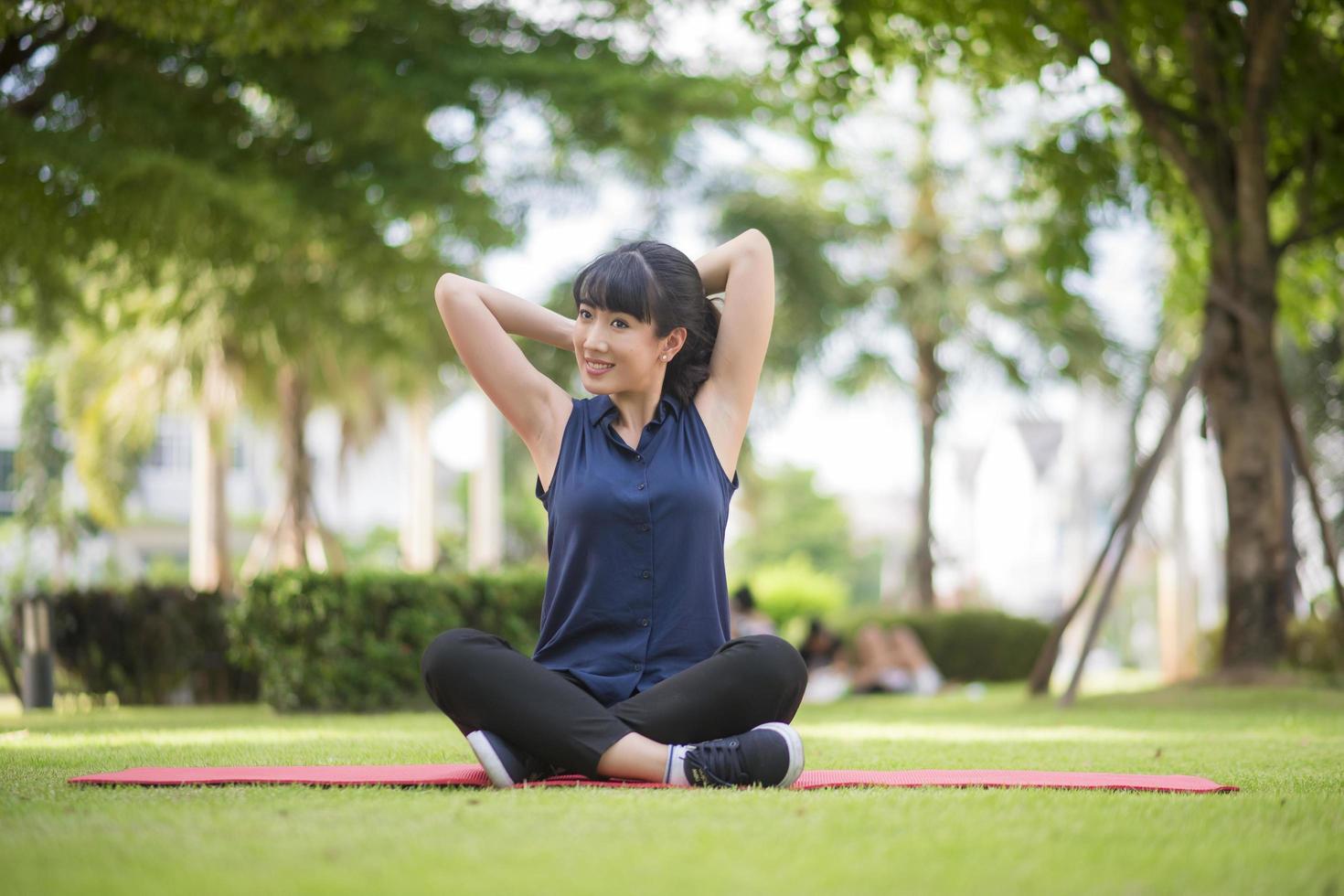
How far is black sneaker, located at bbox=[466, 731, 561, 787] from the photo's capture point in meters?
4.11

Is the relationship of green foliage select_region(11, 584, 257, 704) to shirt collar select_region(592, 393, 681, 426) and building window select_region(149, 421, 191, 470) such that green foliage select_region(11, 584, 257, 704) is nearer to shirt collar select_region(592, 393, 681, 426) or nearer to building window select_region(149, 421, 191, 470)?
shirt collar select_region(592, 393, 681, 426)

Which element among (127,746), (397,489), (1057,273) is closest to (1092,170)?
(1057,273)

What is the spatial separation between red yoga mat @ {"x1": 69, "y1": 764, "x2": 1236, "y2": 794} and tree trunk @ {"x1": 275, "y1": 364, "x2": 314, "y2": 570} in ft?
49.2

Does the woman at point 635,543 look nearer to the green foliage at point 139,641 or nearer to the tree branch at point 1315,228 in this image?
the tree branch at point 1315,228

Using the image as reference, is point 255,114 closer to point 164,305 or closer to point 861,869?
point 164,305

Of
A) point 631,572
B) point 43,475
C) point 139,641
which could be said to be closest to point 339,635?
point 139,641

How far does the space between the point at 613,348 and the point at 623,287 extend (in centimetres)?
19

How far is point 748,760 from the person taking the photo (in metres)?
4.16

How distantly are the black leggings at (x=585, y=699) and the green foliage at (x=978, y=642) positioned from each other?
16440 millimetres

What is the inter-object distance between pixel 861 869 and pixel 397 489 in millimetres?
60675

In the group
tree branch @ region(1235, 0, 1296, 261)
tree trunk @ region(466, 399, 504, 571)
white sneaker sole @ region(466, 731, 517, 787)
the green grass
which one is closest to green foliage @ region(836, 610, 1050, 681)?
tree branch @ region(1235, 0, 1296, 261)

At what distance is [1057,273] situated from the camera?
13875 millimetres

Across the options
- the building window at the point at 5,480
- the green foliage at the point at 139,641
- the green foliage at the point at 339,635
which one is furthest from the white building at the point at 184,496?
the green foliage at the point at 339,635

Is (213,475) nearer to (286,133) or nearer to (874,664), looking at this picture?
(286,133)
